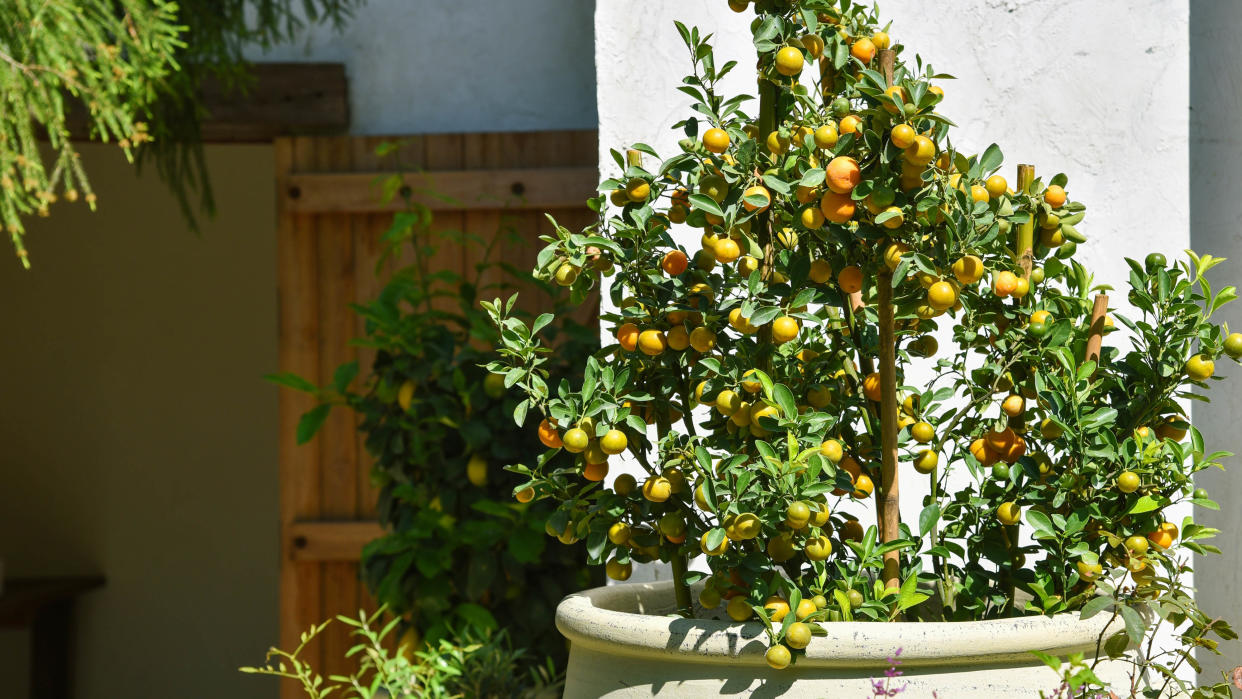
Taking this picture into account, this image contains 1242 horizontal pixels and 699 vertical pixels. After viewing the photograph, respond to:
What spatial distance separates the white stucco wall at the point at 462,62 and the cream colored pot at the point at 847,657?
210cm

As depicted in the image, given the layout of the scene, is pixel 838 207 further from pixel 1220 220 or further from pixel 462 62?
pixel 462 62

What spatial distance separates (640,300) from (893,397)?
26 centimetres

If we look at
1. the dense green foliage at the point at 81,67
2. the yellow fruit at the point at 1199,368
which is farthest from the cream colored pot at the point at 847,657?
the dense green foliage at the point at 81,67

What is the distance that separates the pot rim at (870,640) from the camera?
94cm

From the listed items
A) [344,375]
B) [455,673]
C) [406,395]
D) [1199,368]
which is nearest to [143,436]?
[344,375]

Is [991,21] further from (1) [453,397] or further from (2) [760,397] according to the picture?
(1) [453,397]

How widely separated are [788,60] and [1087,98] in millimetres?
784

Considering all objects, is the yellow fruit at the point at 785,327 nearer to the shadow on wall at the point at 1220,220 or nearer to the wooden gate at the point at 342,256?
the shadow on wall at the point at 1220,220

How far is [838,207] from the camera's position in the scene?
969 mm

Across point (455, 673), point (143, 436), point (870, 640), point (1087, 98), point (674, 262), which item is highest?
point (1087, 98)

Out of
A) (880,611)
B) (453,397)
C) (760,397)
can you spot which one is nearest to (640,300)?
(760,397)

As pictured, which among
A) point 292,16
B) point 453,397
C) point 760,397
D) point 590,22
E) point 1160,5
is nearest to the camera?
point 760,397

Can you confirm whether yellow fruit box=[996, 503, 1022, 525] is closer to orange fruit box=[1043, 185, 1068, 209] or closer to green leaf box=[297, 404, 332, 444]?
orange fruit box=[1043, 185, 1068, 209]

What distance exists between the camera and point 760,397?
1.04 m
